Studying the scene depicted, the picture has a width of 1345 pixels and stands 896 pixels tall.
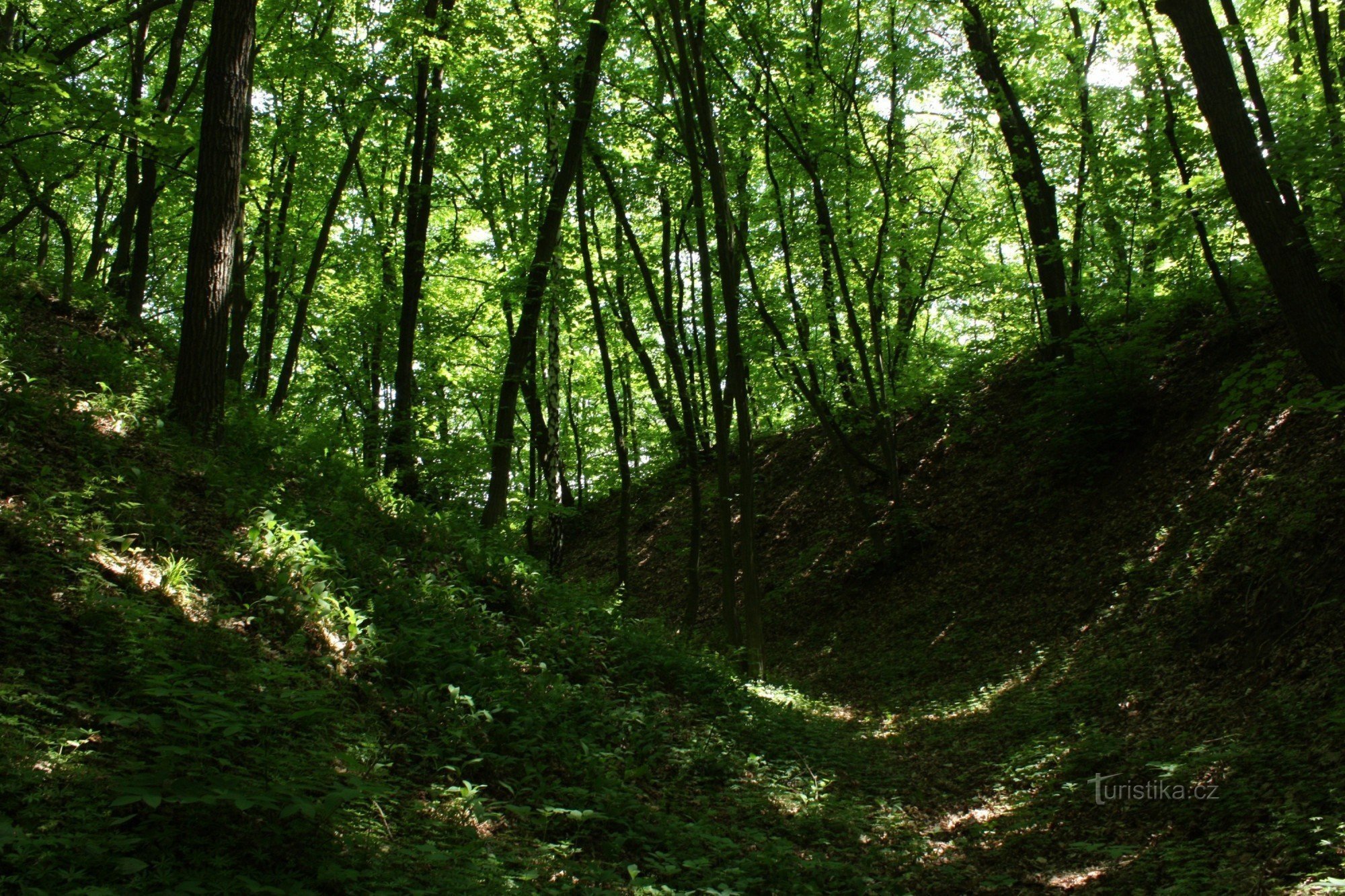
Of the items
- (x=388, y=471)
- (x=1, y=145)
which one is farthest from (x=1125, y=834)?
(x=1, y=145)

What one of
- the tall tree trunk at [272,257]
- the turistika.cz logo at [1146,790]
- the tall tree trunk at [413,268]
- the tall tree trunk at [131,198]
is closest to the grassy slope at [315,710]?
the turistika.cz logo at [1146,790]

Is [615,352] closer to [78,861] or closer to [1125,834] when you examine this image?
[1125,834]

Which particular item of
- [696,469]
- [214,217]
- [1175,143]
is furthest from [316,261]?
[1175,143]

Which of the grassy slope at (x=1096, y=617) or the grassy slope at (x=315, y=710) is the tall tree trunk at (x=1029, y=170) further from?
the grassy slope at (x=315, y=710)

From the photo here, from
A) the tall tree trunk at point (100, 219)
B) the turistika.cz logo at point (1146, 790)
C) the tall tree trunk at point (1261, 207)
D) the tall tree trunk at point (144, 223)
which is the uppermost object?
the tall tree trunk at point (100, 219)

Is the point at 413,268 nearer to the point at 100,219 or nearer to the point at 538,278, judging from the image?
the point at 538,278

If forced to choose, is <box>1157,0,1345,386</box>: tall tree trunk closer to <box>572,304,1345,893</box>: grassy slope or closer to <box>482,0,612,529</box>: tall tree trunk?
<box>572,304,1345,893</box>: grassy slope

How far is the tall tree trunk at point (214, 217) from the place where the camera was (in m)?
7.41

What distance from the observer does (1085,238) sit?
42.3 feet

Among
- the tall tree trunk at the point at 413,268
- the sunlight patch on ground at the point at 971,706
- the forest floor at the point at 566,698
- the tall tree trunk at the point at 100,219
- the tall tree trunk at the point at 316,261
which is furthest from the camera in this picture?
the tall tree trunk at the point at 100,219

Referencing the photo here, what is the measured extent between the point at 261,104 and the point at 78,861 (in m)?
17.2

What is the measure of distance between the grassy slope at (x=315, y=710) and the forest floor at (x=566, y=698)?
24 millimetres

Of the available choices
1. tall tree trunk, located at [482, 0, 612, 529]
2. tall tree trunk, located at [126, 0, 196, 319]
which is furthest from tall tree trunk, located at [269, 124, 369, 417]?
tall tree trunk, located at [482, 0, 612, 529]

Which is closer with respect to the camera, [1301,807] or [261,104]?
[1301,807]
